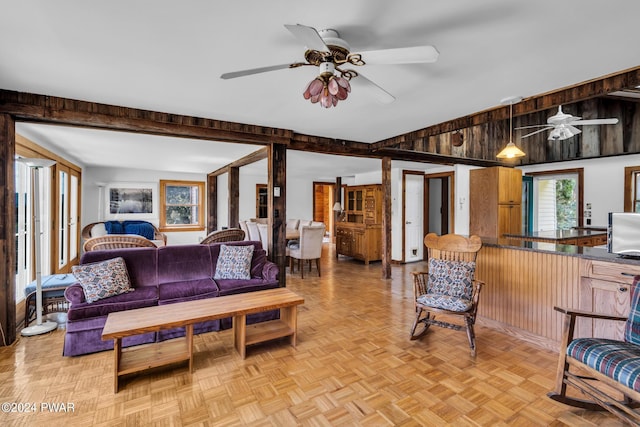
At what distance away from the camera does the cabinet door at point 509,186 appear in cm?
564

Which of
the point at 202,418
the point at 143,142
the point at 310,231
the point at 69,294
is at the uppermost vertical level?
the point at 143,142

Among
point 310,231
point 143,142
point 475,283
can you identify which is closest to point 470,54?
point 475,283

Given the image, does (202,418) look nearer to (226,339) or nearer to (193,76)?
(226,339)

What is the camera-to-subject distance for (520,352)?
2.59m

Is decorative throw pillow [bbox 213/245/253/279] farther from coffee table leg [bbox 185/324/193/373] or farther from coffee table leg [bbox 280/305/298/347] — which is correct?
coffee table leg [bbox 185/324/193/373]

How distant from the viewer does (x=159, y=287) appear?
10.0 ft

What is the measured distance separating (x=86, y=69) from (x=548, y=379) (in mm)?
4093

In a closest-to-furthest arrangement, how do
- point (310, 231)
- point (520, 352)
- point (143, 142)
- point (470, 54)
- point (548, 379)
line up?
point (470, 54) → point (548, 379) → point (520, 352) → point (143, 142) → point (310, 231)

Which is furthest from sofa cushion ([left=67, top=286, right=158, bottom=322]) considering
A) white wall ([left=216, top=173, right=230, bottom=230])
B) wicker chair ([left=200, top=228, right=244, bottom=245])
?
white wall ([left=216, top=173, right=230, bottom=230])

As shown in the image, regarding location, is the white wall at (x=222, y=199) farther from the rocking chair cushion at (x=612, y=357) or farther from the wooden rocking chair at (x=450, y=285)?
the rocking chair cushion at (x=612, y=357)

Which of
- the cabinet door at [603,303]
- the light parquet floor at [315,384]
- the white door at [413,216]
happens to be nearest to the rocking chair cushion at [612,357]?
the light parquet floor at [315,384]

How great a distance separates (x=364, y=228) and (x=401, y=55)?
5072mm

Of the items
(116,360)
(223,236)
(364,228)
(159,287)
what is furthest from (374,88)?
(364,228)

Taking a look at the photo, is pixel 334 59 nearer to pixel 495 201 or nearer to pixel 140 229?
pixel 495 201
